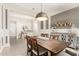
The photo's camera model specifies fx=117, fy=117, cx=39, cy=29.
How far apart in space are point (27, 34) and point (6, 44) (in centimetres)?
39

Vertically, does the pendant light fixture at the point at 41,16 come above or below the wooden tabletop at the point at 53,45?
above

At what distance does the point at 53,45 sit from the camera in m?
1.99

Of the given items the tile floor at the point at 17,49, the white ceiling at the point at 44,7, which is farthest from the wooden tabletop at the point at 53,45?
the white ceiling at the point at 44,7

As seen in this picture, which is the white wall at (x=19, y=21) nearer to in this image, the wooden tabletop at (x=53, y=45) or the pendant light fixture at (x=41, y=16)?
the pendant light fixture at (x=41, y=16)

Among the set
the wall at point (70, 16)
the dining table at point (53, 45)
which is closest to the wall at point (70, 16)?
the wall at point (70, 16)

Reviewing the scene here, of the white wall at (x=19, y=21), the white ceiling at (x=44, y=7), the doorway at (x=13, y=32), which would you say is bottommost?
the doorway at (x=13, y=32)

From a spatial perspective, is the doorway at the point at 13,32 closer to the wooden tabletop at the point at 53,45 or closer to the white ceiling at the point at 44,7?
the white ceiling at the point at 44,7

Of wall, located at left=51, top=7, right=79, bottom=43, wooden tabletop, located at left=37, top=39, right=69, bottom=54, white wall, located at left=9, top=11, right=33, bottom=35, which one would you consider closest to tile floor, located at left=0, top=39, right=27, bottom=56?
white wall, located at left=9, top=11, right=33, bottom=35

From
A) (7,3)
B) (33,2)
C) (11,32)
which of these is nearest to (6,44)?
(11,32)

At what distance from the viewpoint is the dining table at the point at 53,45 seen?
6.48 feet

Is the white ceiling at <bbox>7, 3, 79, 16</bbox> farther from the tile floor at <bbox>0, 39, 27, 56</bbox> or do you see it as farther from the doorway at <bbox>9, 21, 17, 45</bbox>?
the tile floor at <bbox>0, 39, 27, 56</bbox>

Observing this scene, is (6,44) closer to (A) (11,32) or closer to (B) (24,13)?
(A) (11,32)

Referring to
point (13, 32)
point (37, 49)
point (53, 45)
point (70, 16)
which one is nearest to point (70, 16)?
point (70, 16)

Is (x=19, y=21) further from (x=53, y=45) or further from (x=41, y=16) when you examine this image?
(x=53, y=45)
